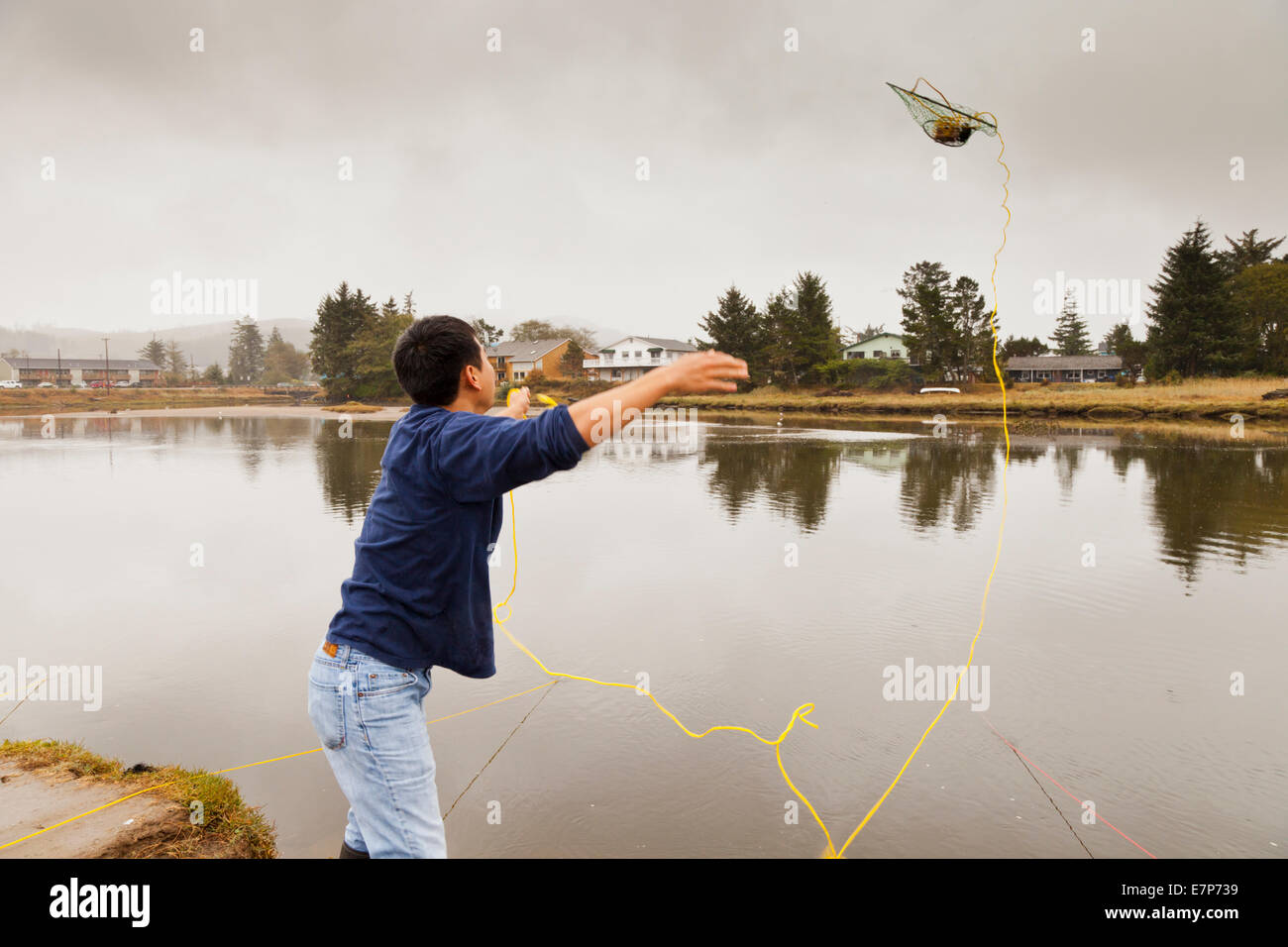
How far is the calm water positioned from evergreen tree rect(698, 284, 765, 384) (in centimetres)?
4314

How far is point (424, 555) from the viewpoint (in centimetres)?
238

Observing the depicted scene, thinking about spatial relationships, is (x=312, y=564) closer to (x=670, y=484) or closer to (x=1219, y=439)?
(x=670, y=484)

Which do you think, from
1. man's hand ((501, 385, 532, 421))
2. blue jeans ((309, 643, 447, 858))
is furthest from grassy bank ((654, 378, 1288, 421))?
blue jeans ((309, 643, 447, 858))

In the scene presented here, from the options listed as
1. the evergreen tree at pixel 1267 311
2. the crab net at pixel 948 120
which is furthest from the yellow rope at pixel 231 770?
the evergreen tree at pixel 1267 311

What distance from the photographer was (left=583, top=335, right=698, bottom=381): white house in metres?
83.8

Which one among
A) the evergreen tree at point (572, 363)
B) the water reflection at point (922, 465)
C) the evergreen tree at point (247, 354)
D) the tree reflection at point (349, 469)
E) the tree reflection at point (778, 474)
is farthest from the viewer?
the evergreen tree at point (247, 354)

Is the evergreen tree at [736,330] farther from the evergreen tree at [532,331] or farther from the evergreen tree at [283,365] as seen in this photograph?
the evergreen tree at [283,365]

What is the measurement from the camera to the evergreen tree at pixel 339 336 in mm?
78562

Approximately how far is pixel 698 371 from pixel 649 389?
0.48ft

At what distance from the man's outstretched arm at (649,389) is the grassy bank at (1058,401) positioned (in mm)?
38536

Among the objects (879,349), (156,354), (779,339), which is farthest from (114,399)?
(156,354)

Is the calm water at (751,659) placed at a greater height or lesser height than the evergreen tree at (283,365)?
lesser

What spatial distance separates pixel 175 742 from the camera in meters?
5.15
